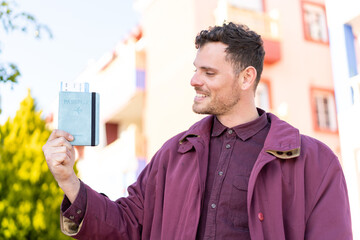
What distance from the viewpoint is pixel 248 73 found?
392cm

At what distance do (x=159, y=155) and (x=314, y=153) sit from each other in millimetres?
986

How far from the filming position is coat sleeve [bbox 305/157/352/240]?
329cm

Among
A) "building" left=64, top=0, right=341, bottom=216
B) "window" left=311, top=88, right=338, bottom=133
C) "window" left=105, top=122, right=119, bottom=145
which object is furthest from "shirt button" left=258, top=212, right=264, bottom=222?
"window" left=105, top=122, right=119, bottom=145

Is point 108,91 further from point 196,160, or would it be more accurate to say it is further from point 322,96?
point 196,160

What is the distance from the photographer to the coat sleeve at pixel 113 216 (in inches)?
138

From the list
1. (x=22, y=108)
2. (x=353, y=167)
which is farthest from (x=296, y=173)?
(x=22, y=108)

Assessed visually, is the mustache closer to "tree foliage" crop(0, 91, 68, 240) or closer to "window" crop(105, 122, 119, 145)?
"tree foliage" crop(0, 91, 68, 240)

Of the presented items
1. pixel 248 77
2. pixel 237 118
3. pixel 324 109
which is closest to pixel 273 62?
pixel 324 109

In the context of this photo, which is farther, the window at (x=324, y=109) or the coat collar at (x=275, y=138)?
the window at (x=324, y=109)

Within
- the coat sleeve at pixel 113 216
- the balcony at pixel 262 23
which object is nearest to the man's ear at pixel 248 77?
the coat sleeve at pixel 113 216

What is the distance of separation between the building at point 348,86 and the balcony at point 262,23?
18.6 ft

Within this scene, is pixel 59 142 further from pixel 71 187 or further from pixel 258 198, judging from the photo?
pixel 258 198

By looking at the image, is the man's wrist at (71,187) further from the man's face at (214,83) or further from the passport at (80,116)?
the man's face at (214,83)

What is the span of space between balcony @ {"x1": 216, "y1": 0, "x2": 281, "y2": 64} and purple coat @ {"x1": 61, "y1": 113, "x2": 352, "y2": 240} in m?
12.2
